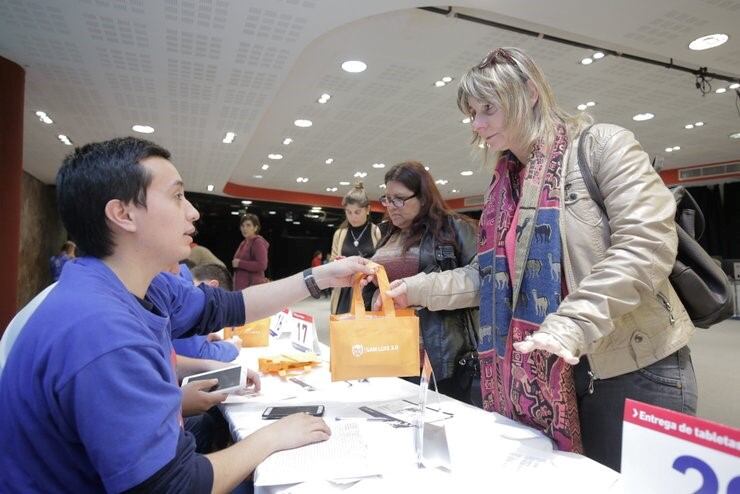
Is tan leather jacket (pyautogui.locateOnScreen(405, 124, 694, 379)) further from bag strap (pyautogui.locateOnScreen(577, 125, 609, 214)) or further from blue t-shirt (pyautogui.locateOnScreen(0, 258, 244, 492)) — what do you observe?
blue t-shirt (pyautogui.locateOnScreen(0, 258, 244, 492))

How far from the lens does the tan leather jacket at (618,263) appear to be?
1.02m

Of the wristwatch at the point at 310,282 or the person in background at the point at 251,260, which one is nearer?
the wristwatch at the point at 310,282

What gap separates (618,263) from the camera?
104cm

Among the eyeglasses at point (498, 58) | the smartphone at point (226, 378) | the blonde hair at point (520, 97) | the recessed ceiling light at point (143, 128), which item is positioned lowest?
the smartphone at point (226, 378)

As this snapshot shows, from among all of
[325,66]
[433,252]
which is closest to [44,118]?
[325,66]

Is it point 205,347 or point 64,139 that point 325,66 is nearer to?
point 205,347

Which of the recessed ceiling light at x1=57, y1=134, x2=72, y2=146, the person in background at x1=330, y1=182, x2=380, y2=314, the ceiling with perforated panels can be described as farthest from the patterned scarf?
the recessed ceiling light at x1=57, y1=134, x2=72, y2=146

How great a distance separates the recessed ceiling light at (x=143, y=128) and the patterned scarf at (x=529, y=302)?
244 inches

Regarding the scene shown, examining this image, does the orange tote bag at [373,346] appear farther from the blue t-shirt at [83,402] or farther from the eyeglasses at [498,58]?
the eyeglasses at [498,58]

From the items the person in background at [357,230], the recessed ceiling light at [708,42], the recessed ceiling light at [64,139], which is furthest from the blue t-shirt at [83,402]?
the recessed ceiling light at [64,139]

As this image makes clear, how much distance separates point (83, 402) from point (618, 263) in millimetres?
1072

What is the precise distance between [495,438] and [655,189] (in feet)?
2.31

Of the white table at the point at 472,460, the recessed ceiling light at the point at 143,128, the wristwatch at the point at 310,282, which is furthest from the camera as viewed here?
the recessed ceiling light at the point at 143,128

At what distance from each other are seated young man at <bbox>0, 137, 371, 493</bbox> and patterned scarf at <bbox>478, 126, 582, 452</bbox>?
20.5 inches
